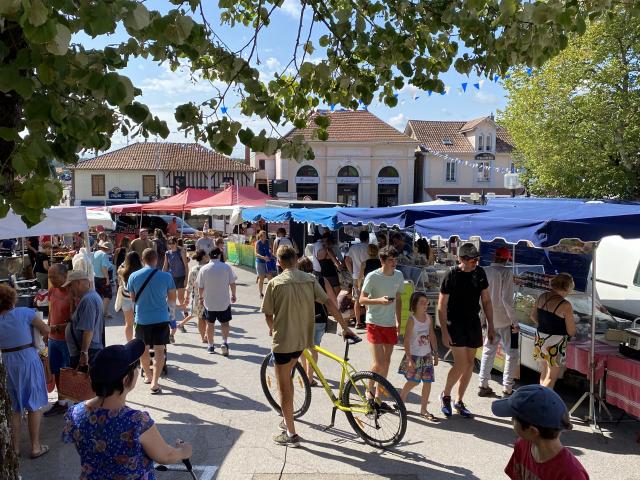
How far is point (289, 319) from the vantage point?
17.8 feet

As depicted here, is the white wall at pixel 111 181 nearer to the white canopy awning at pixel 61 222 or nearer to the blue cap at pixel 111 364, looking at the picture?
the white canopy awning at pixel 61 222

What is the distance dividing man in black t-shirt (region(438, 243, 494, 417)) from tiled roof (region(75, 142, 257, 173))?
156 feet

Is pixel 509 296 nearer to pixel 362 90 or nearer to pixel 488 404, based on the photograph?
pixel 488 404

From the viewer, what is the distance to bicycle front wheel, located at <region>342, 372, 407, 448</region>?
5.52 metres

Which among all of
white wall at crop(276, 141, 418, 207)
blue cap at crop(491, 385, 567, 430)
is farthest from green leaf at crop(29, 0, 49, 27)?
white wall at crop(276, 141, 418, 207)

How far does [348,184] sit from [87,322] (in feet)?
152

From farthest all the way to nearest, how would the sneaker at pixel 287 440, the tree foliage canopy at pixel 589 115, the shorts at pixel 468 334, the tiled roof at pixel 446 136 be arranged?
the tiled roof at pixel 446 136 → the tree foliage canopy at pixel 589 115 → the shorts at pixel 468 334 → the sneaker at pixel 287 440

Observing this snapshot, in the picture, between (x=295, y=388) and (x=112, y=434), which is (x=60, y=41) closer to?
(x=112, y=434)

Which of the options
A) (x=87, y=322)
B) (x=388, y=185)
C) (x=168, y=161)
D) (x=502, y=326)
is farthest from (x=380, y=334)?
(x=168, y=161)

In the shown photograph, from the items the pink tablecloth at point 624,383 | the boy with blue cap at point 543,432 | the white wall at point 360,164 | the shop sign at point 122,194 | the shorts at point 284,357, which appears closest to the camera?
the boy with blue cap at point 543,432

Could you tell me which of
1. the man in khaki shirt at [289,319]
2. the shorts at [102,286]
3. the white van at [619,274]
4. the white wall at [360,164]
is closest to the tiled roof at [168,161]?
the white wall at [360,164]

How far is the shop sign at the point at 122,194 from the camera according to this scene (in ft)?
177

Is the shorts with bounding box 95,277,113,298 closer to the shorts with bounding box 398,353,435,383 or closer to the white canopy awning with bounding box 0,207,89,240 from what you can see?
the white canopy awning with bounding box 0,207,89,240

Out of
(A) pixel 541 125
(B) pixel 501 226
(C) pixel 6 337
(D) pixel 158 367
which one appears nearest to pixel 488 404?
(B) pixel 501 226
